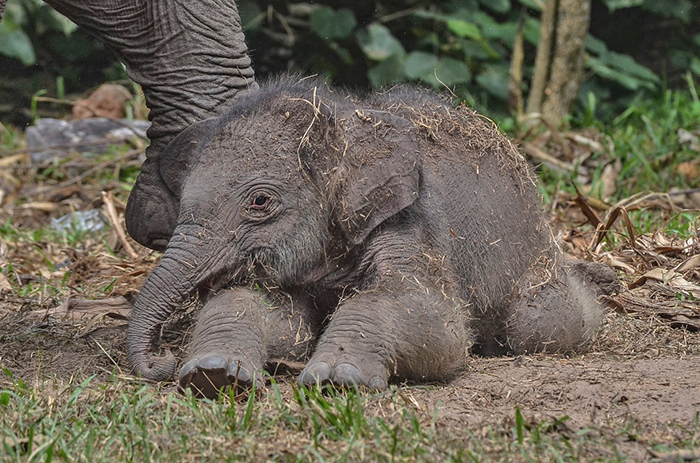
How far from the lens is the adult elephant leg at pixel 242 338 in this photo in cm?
361

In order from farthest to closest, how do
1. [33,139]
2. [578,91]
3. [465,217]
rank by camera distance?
[578,91]
[33,139]
[465,217]

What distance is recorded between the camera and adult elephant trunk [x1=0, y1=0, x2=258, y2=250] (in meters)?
4.90

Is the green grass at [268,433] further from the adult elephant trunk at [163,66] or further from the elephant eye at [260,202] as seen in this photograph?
the adult elephant trunk at [163,66]

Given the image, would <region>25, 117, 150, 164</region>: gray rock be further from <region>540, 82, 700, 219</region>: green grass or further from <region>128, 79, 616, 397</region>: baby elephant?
<region>128, 79, 616, 397</region>: baby elephant

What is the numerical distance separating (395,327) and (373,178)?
0.65m

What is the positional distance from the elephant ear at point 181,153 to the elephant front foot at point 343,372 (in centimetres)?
125

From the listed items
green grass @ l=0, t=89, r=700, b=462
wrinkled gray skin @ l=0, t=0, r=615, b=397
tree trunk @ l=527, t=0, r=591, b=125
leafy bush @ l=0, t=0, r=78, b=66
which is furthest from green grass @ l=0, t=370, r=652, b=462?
tree trunk @ l=527, t=0, r=591, b=125

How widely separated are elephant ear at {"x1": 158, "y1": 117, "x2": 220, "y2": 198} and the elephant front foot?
1.25 m

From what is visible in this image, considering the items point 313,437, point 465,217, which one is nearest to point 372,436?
point 313,437

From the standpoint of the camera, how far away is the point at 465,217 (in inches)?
176

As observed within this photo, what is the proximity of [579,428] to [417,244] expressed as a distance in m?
1.27

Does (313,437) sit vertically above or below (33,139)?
above

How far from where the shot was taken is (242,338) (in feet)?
12.7

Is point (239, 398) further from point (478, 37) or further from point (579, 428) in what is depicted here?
point (478, 37)
